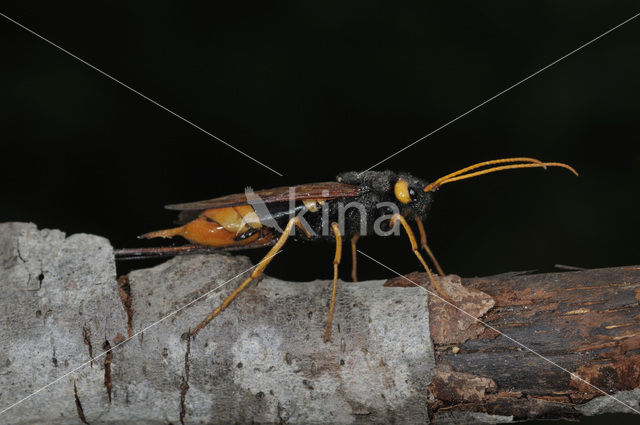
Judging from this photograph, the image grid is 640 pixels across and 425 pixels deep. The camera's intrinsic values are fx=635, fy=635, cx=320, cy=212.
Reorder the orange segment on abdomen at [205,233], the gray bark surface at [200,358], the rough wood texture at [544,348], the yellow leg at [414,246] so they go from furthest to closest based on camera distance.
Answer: the orange segment on abdomen at [205,233] → the yellow leg at [414,246] → the gray bark surface at [200,358] → the rough wood texture at [544,348]

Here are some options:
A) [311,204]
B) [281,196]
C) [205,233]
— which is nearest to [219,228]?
[205,233]

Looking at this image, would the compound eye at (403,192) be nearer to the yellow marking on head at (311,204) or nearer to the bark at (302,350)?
the yellow marking on head at (311,204)

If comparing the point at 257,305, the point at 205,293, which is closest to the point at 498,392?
the point at 257,305

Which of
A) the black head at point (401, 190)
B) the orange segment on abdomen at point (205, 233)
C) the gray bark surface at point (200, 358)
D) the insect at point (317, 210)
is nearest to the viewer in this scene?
the gray bark surface at point (200, 358)

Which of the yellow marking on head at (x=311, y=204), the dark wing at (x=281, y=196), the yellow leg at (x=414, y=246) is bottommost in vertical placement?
the yellow leg at (x=414, y=246)

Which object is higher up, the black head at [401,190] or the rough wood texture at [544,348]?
the black head at [401,190]

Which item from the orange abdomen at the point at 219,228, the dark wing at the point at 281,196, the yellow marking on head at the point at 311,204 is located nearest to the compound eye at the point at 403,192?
the dark wing at the point at 281,196

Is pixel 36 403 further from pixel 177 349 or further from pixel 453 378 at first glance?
pixel 453 378

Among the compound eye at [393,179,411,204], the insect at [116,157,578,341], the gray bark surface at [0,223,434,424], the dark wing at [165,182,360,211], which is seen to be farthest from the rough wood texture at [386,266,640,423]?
the dark wing at [165,182,360,211]
